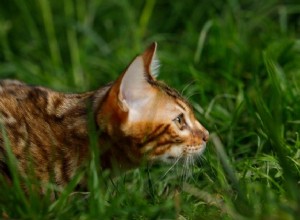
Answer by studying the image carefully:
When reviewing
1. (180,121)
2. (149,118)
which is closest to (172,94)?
(180,121)

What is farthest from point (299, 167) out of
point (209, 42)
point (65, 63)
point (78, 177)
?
point (65, 63)

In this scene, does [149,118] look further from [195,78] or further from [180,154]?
[195,78]

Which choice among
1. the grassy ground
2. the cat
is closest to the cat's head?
the cat

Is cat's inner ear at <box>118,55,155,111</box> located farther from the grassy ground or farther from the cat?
the grassy ground

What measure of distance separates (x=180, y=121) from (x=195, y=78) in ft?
4.44

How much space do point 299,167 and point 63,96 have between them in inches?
48.7

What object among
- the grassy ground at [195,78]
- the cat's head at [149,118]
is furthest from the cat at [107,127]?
the grassy ground at [195,78]

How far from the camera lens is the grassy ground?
3650 mm

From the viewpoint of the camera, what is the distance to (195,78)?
555 cm

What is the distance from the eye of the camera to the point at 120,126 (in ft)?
13.2

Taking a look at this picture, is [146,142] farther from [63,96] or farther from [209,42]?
[209,42]

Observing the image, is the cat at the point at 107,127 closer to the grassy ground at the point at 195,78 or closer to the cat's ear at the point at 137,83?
the cat's ear at the point at 137,83

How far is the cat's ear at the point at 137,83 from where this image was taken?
12.9 ft

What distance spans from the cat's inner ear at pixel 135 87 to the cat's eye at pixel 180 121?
0.17 m
